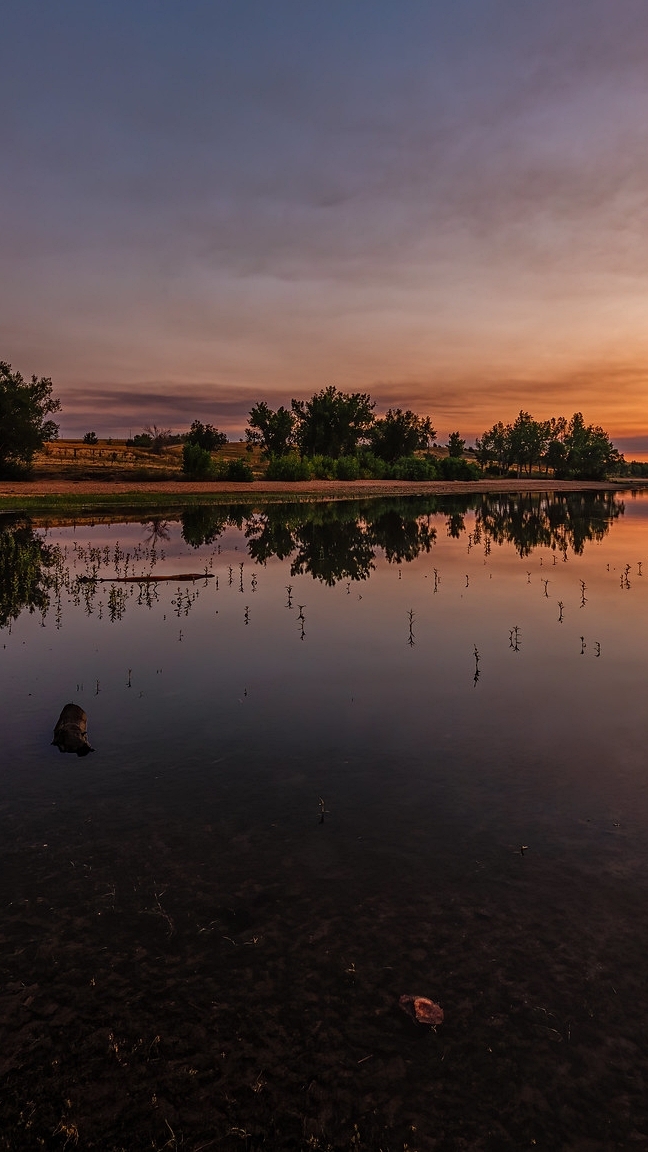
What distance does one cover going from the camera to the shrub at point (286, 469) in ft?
Answer: 335

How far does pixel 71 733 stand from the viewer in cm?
988

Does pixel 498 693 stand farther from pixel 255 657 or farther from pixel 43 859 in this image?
pixel 43 859

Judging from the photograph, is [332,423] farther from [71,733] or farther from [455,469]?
[71,733]

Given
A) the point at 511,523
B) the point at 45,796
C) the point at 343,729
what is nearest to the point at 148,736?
the point at 45,796

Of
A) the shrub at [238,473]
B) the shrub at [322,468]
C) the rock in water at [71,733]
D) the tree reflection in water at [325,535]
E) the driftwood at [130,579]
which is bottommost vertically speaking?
the rock in water at [71,733]

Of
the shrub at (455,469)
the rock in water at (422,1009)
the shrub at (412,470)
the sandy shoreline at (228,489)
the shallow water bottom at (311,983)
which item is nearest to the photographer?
the shallow water bottom at (311,983)

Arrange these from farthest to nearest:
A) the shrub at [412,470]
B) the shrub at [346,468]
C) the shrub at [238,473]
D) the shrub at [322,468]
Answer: the shrub at [412,470] < the shrub at [346,468] < the shrub at [322,468] < the shrub at [238,473]

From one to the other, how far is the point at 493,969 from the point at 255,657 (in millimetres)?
9962

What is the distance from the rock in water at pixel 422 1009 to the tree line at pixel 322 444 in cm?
8555

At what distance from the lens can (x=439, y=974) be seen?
215 inches

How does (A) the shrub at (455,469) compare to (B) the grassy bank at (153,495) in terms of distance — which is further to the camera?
(A) the shrub at (455,469)

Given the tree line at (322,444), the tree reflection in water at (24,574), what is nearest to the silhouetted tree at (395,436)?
the tree line at (322,444)

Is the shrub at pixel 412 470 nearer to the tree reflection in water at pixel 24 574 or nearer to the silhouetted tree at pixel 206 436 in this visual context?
the silhouetted tree at pixel 206 436

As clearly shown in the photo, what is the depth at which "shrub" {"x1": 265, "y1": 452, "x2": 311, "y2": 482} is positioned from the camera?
102 metres
